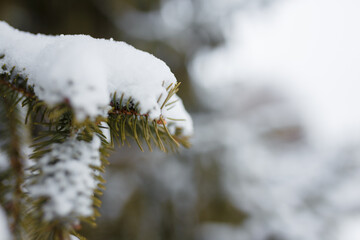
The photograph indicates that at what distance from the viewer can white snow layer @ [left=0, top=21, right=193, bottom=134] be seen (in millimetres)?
311

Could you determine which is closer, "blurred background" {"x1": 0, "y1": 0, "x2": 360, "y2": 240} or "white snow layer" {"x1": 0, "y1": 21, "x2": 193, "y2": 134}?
"white snow layer" {"x1": 0, "y1": 21, "x2": 193, "y2": 134}

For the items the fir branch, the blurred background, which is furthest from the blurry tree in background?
the fir branch

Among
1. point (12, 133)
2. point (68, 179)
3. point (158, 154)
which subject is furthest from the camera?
→ point (158, 154)

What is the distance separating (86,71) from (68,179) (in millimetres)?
151

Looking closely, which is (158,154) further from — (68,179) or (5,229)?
(68,179)

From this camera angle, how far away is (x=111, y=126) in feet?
1.49

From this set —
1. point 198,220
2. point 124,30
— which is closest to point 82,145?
point 124,30

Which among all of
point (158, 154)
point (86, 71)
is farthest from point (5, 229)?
point (158, 154)

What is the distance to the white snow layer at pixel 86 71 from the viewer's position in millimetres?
311

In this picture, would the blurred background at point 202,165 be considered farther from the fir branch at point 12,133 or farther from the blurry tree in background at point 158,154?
the fir branch at point 12,133

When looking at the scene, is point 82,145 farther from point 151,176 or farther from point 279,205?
point 279,205

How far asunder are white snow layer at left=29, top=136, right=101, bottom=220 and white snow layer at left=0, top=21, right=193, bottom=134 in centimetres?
7

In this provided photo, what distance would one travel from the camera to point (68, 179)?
32 centimetres

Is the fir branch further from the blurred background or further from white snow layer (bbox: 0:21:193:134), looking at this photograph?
the blurred background
